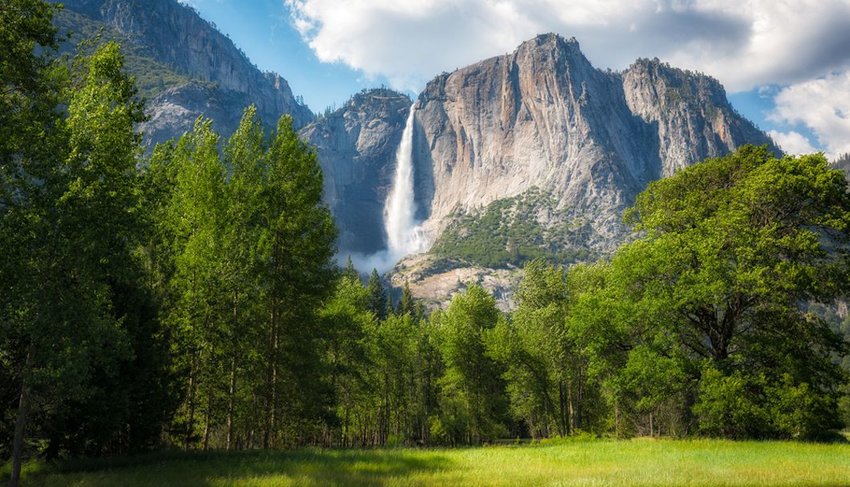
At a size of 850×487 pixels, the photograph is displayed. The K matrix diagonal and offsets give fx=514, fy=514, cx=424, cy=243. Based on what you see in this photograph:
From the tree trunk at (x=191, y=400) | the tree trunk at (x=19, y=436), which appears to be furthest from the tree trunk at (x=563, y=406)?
the tree trunk at (x=19, y=436)

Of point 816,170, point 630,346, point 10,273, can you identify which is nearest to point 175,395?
point 10,273

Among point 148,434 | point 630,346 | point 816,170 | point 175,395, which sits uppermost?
point 816,170

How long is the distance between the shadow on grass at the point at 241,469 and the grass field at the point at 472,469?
0.03 metres

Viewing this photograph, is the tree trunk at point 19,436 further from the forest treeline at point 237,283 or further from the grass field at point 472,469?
the grass field at point 472,469

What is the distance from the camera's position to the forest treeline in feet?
42.8

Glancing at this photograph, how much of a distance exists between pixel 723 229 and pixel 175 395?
84.1 feet

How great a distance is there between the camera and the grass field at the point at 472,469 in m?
13.7

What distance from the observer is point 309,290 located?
77.2 feet

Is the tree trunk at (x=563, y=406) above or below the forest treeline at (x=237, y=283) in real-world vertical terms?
below

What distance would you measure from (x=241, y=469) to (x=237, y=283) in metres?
7.31

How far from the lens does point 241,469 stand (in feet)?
49.4

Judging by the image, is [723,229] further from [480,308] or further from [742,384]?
[480,308]

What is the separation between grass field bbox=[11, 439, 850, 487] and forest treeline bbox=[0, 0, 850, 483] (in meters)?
2.14

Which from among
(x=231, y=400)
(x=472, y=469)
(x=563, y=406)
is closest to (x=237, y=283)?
(x=231, y=400)
